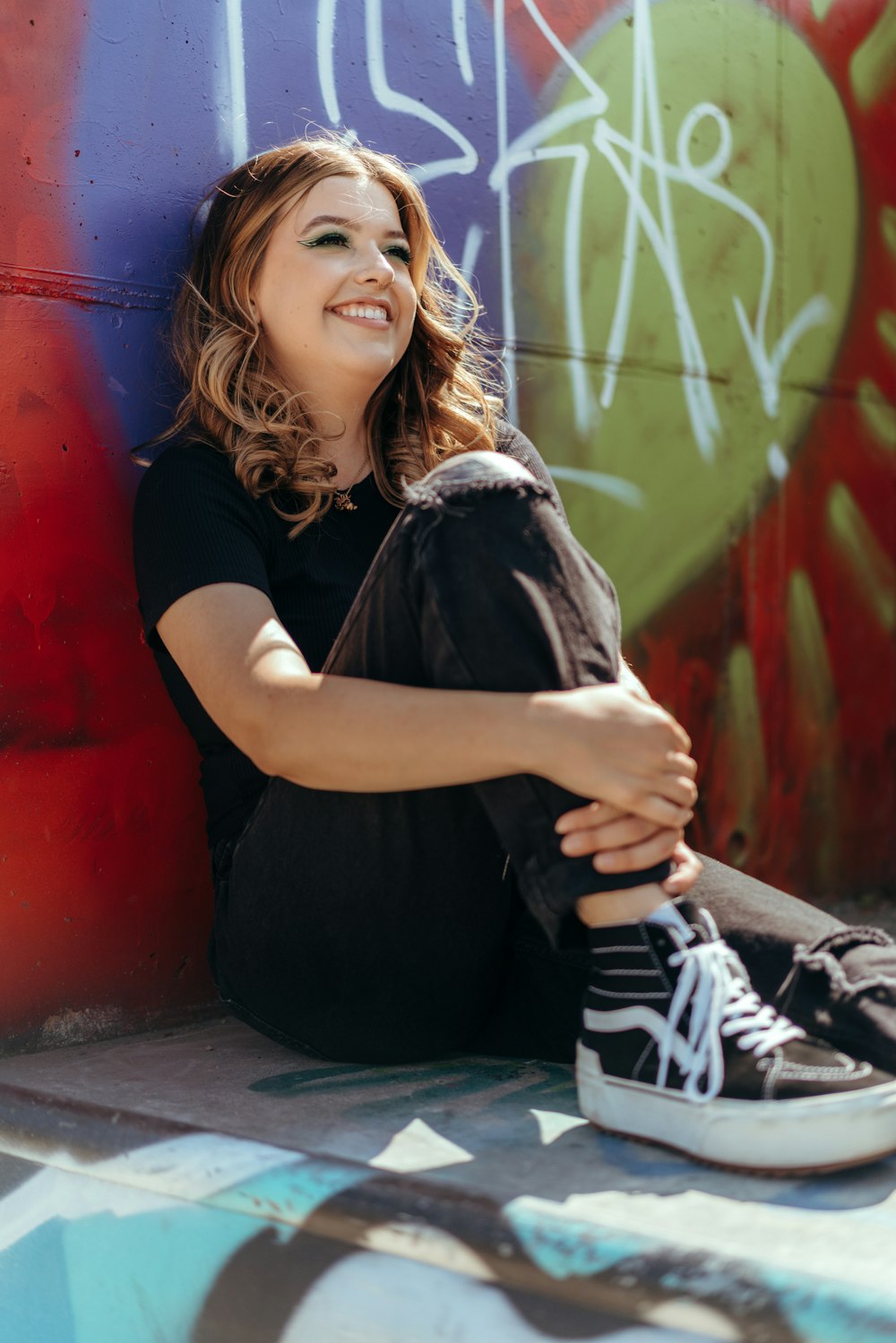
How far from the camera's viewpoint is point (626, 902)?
1.51m

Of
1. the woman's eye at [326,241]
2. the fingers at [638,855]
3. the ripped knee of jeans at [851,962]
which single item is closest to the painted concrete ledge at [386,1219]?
the ripped knee of jeans at [851,962]

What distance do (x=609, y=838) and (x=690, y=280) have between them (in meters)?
2.02

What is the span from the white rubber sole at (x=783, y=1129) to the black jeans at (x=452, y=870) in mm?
179

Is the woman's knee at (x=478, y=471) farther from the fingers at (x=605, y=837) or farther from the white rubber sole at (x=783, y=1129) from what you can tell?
the white rubber sole at (x=783, y=1129)

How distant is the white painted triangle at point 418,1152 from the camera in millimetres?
1488

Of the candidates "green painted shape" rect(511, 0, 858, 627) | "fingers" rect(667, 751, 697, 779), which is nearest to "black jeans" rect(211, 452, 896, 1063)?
"fingers" rect(667, 751, 697, 779)

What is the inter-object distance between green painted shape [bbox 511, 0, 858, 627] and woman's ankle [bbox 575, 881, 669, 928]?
1.50 metres

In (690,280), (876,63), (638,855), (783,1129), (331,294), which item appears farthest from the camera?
(876,63)

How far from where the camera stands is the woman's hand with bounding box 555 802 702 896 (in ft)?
4.86

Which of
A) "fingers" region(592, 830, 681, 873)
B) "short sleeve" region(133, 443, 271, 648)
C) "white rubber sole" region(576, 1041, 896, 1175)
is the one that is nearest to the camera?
"white rubber sole" region(576, 1041, 896, 1175)

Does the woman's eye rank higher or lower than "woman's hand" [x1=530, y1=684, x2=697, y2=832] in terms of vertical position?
higher

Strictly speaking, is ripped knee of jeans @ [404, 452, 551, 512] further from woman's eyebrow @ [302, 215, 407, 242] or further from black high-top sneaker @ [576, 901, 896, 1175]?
woman's eyebrow @ [302, 215, 407, 242]

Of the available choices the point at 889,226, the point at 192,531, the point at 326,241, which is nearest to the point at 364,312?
the point at 326,241

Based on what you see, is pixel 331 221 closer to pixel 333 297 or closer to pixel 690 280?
pixel 333 297
